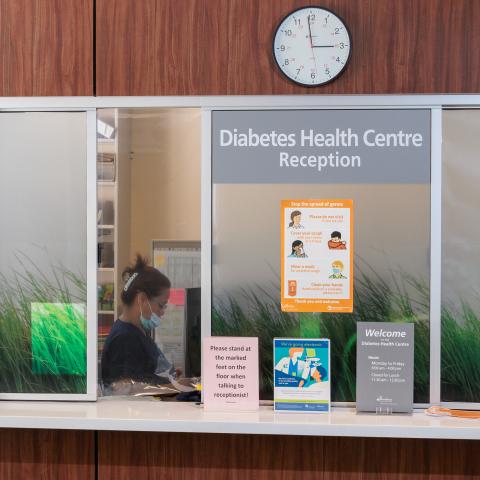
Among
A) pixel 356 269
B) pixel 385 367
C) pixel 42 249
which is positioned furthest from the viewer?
pixel 42 249

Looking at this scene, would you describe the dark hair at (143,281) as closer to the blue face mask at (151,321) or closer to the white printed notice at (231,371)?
the blue face mask at (151,321)

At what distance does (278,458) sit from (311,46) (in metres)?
1.72

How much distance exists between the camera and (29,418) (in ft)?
8.39

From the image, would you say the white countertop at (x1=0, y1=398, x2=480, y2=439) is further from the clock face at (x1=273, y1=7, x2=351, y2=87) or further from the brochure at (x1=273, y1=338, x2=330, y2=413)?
the clock face at (x1=273, y1=7, x2=351, y2=87)

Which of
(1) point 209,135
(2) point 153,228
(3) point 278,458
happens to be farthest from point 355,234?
(3) point 278,458

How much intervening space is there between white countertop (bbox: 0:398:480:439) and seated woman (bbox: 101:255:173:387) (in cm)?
19

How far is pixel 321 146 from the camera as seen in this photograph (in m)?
2.78

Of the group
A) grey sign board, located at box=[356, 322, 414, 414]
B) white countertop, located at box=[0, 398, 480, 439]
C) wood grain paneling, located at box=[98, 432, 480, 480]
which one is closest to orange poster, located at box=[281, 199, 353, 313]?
Result: grey sign board, located at box=[356, 322, 414, 414]

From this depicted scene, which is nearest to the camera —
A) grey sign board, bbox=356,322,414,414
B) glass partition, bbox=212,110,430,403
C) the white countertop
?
the white countertop

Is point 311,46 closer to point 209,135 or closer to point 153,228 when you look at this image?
point 209,135

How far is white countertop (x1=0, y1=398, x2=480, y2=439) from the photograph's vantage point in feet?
7.96

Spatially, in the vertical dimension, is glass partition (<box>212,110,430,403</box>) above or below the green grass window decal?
above

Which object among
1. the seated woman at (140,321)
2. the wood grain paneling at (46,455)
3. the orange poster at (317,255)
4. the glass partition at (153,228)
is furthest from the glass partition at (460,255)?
the wood grain paneling at (46,455)

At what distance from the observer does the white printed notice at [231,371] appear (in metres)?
2.72
